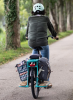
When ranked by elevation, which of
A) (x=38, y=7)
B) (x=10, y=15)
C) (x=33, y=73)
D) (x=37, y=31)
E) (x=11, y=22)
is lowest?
(x=11, y=22)

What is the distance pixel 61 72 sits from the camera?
7.34 m

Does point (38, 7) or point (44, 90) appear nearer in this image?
point (38, 7)

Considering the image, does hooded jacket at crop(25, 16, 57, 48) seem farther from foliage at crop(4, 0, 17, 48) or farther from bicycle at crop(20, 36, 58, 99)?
foliage at crop(4, 0, 17, 48)

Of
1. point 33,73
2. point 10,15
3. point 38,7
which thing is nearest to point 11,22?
point 10,15

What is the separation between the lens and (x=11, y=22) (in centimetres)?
1303

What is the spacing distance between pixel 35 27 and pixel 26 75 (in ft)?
3.43

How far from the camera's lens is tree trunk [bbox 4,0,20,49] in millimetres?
12945

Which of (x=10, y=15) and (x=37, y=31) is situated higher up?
(x=37, y=31)

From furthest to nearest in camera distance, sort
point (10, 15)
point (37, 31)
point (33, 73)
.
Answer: point (10, 15) → point (37, 31) → point (33, 73)

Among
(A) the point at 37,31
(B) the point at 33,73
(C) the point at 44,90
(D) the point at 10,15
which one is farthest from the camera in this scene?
(D) the point at 10,15

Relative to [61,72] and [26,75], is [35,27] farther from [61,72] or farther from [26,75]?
[61,72]

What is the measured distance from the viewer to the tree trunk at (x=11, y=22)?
12.9 meters

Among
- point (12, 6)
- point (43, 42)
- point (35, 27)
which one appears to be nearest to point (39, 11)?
point (35, 27)

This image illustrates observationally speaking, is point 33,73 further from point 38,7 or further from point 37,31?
point 38,7
